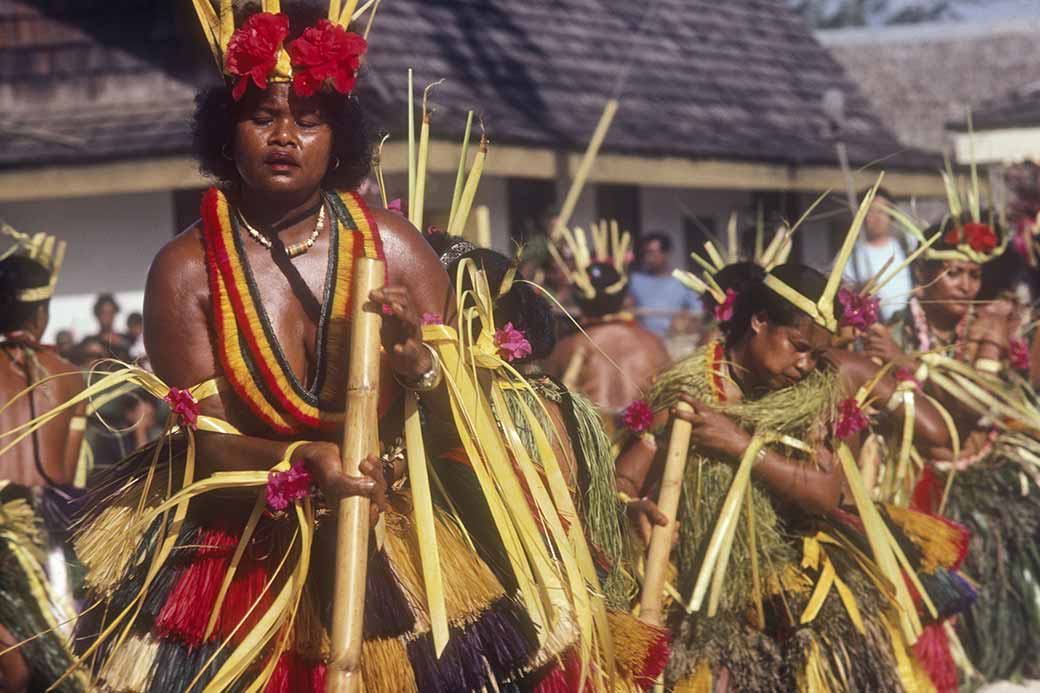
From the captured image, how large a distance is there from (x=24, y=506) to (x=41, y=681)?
64cm

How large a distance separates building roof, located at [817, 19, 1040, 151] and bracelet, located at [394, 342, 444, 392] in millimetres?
27927

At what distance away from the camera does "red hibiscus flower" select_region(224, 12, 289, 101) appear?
3.87 m

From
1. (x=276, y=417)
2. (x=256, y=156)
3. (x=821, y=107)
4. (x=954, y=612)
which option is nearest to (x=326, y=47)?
(x=256, y=156)

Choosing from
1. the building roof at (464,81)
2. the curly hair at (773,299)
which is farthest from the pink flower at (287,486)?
the building roof at (464,81)

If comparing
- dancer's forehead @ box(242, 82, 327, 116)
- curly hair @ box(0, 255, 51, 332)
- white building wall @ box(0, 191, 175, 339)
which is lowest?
white building wall @ box(0, 191, 175, 339)

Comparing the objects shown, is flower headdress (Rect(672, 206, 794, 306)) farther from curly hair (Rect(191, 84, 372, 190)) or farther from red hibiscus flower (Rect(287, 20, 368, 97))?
red hibiscus flower (Rect(287, 20, 368, 97))

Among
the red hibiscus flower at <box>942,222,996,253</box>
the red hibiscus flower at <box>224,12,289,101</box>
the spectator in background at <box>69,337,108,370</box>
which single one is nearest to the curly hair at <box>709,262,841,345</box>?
the red hibiscus flower at <box>224,12,289,101</box>

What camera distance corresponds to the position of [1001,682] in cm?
772

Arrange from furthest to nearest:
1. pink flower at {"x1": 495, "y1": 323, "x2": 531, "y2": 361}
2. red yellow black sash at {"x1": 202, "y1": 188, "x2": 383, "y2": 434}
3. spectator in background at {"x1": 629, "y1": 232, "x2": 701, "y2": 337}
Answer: spectator in background at {"x1": 629, "y1": 232, "x2": 701, "y2": 337}
pink flower at {"x1": 495, "y1": 323, "x2": 531, "y2": 361}
red yellow black sash at {"x1": 202, "y1": 188, "x2": 383, "y2": 434}

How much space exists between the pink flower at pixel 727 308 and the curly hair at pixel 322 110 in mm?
1929

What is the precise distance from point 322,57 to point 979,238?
15.9ft

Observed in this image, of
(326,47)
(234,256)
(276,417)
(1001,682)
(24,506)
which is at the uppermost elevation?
(326,47)

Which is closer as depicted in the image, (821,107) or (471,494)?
(471,494)

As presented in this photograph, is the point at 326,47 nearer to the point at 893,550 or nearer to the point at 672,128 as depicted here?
the point at 893,550
